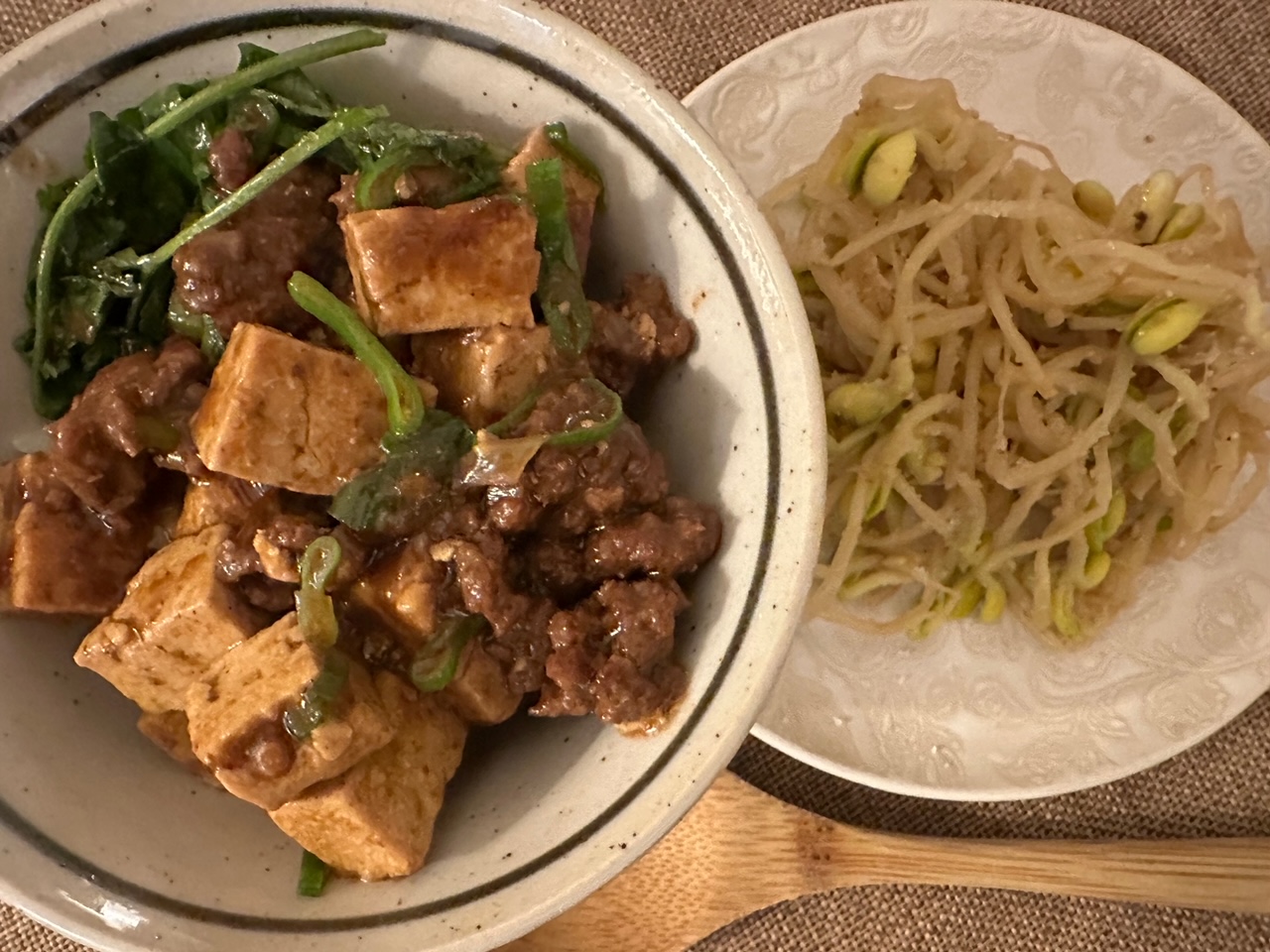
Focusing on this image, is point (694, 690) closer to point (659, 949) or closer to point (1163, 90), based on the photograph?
point (659, 949)

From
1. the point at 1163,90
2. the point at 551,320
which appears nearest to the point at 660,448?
the point at 551,320

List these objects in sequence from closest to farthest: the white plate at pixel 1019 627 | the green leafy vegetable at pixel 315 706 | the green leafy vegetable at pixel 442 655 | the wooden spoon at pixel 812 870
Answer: the green leafy vegetable at pixel 315 706 < the green leafy vegetable at pixel 442 655 < the wooden spoon at pixel 812 870 < the white plate at pixel 1019 627

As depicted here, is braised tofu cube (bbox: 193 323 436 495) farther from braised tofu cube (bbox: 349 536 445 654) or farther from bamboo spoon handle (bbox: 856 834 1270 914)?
bamboo spoon handle (bbox: 856 834 1270 914)

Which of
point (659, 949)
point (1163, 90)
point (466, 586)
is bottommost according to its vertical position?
point (659, 949)

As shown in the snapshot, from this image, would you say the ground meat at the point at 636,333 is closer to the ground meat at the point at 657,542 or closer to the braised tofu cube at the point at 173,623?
the ground meat at the point at 657,542

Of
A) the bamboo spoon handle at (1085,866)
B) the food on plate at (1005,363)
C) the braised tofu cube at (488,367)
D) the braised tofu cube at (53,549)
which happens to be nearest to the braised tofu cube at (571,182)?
A: the braised tofu cube at (488,367)

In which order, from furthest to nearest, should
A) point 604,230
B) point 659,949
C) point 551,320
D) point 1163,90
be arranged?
1. point 1163,90
2. point 659,949
3. point 604,230
4. point 551,320
